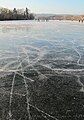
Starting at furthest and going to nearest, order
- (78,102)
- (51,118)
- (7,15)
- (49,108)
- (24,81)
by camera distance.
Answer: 1. (7,15)
2. (24,81)
3. (78,102)
4. (49,108)
5. (51,118)

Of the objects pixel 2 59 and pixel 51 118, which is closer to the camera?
Answer: pixel 51 118

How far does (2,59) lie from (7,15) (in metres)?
57.8

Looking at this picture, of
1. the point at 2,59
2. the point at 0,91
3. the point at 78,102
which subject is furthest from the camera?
the point at 2,59

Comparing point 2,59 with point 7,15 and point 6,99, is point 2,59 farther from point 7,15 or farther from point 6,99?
point 7,15

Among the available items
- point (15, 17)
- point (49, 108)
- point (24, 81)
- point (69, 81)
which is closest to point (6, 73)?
point (24, 81)

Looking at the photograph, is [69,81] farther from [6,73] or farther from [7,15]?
[7,15]

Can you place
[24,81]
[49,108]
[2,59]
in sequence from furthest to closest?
[2,59], [24,81], [49,108]

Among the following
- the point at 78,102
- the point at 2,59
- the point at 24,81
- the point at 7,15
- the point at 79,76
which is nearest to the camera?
the point at 78,102

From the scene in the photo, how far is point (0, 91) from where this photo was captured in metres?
4.32

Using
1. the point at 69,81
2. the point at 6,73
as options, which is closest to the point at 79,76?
the point at 69,81

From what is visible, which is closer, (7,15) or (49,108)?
(49,108)

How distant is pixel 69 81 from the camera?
502cm

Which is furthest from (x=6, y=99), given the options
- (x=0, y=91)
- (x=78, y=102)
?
(x=78, y=102)

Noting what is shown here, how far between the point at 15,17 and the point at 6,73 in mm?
64072
